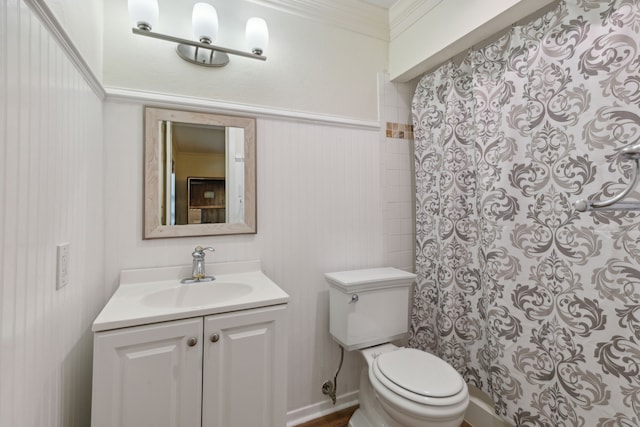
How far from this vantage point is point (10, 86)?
25.0 inches

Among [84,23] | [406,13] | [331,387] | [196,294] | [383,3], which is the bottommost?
[331,387]

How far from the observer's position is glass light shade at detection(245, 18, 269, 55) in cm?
148

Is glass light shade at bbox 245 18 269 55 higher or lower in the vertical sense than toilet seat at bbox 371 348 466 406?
higher

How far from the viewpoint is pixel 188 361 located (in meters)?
1.06

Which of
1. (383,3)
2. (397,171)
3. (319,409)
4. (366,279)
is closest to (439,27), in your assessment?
(383,3)

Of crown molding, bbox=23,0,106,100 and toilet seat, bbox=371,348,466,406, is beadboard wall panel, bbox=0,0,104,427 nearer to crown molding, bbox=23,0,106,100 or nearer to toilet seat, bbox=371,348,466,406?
crown molding, bbox=23,0,106,100

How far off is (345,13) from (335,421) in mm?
2437

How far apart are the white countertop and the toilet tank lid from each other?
0.39 meters

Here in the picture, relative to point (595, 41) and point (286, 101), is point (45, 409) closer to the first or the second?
point (286, 101)

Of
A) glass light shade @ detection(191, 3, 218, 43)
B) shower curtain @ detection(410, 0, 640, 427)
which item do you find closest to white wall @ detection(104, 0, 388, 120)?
glass light shade @ detection(191, 3, 218, 43)

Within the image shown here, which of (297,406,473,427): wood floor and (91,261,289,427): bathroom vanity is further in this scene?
(297,406,473,427): wood floor

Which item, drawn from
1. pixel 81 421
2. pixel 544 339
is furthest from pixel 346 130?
pixel 81 421

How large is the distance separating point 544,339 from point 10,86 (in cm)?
189

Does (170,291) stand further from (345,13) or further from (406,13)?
(406,13)
